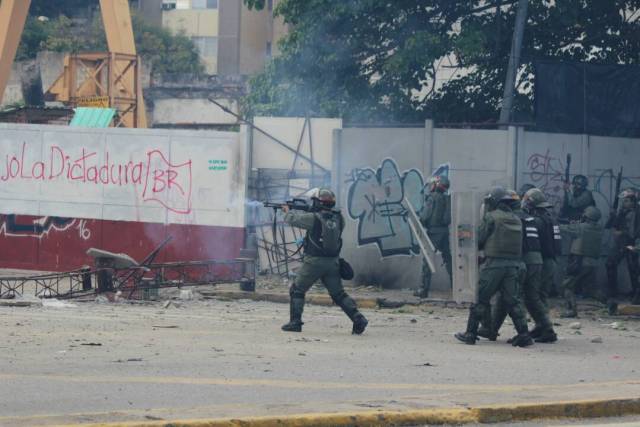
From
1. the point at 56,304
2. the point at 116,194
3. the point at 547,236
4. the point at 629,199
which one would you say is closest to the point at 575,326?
the point at 547,236

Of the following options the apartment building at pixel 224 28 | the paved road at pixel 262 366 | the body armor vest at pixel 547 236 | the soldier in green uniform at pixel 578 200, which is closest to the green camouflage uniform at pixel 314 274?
the paved road at pixel 262 366

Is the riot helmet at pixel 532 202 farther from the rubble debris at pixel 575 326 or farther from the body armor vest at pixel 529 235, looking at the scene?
Result: the rubble debris at pixel 575 326

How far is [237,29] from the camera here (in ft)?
203

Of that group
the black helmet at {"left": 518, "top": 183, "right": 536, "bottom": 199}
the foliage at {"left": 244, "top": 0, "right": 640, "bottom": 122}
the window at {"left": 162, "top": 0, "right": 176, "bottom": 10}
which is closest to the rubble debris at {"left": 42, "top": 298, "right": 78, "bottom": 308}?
the black helmet at {"left": 518, "top": 183, "right": 536, "bottom": 199}

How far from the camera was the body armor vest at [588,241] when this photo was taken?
16.7 meters

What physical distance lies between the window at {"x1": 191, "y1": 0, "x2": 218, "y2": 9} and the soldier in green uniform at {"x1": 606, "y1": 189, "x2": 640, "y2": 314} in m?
48.2

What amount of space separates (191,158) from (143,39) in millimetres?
39965

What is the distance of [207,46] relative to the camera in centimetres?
6456

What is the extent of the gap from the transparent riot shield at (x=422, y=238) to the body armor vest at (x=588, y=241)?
2.48 metres

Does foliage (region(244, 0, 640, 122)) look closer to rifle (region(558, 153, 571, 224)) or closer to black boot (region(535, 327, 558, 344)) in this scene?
rifle (region(558, 153, 571, 224))

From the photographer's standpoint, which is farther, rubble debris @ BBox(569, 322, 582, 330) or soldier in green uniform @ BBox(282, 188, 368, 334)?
rubble debris @ BBox(569, 322, 582, 330)

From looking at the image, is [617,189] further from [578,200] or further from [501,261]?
[501,261]

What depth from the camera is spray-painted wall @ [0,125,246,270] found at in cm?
2003

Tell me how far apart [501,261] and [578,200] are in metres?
5.64
